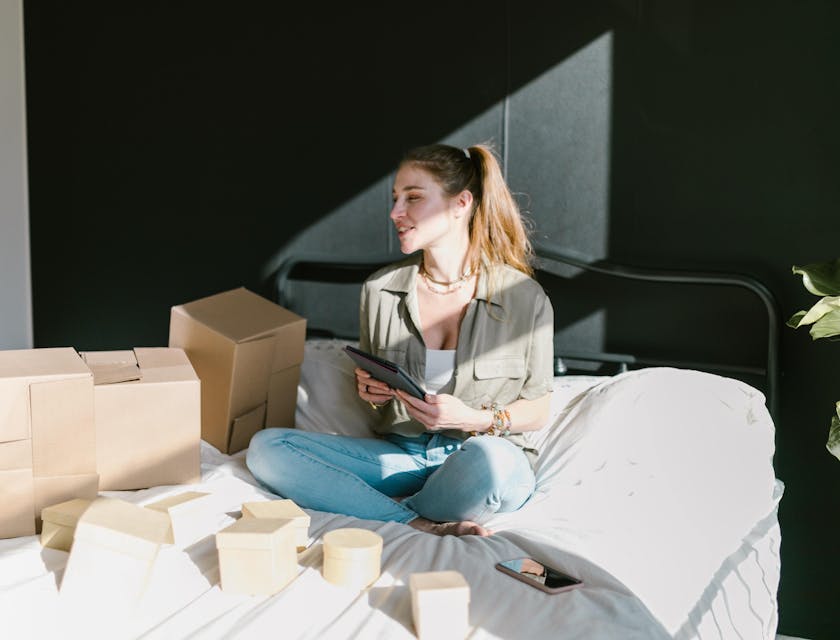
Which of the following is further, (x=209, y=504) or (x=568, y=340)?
(x=568, y=340)

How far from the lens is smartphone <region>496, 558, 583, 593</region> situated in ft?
5.11

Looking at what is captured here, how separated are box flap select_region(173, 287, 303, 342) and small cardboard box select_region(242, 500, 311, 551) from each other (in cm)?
60

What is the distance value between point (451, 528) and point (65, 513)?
0.74 metres

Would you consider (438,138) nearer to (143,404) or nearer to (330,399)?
(330,399)

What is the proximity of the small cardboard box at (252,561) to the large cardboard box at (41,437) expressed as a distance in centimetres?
53

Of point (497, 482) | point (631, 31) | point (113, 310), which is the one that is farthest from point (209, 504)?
point (113, 310)

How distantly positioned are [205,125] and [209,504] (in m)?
1.82

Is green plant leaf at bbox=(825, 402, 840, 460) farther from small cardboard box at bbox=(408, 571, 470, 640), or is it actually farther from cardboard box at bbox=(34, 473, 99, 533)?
cardboard box at bbox=(34, 473, 99, 533)

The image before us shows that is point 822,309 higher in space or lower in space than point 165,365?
higher

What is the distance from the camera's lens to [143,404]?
2.08m

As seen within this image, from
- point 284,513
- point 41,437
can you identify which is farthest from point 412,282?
point 41,437

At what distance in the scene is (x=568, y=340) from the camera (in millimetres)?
2748

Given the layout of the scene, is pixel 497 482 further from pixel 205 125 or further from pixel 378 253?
pixel 205 125

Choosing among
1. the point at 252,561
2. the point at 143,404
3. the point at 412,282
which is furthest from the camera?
the point at 412,282
